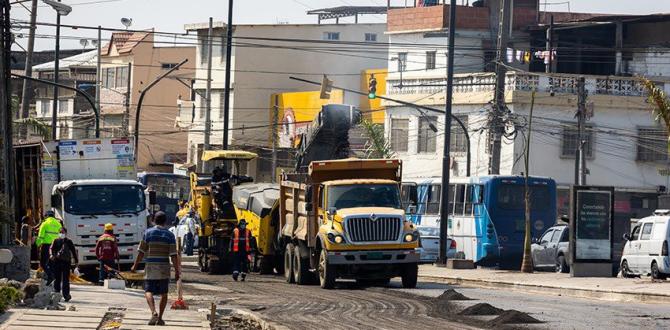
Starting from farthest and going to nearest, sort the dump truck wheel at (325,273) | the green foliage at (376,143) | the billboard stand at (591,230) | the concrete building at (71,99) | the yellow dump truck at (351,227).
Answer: the concrete building at (71,99)
the green foliage at (376,143)
the billboard stand at (591,230)
the dump truck wheel at (325,273)
the yellow dump truck at (351,227)

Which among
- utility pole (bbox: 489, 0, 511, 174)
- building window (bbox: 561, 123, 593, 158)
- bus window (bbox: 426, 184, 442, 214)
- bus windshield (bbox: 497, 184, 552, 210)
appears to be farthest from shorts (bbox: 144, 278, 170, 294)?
building window (bbox: 561, 123, 593, 158)

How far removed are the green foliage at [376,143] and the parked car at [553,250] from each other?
71.9 feet

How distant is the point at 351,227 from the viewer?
32.3 m

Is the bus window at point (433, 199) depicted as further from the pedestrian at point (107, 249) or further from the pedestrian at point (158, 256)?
the pedestrian at point (158, 256)

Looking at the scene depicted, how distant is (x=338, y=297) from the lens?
29.6 meters

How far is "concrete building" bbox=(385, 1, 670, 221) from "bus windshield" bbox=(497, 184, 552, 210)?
323 inches

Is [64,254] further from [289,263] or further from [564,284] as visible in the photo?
[564,284]

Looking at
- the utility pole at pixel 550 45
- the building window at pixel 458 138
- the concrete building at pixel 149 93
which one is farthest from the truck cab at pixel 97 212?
the concrete building at pixel 149 93

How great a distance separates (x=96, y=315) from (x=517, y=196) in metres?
28.4

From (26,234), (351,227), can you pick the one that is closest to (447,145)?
(351,227)

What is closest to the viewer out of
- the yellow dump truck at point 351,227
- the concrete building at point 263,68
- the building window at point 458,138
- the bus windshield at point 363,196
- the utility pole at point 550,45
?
the yellow dump truck at point 351,227

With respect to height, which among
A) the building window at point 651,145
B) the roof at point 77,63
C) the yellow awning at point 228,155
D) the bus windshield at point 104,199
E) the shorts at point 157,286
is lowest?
the shorts at point 157,286

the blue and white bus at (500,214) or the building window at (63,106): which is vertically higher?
the building window at (63,106)

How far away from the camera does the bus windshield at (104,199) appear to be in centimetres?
3762
